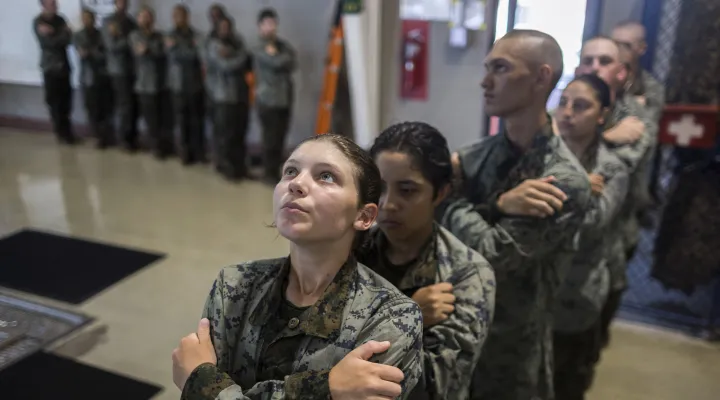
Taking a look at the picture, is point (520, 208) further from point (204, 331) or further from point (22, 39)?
point (22, 39)

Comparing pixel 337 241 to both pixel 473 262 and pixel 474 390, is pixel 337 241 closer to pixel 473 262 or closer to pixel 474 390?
pixel 473 262

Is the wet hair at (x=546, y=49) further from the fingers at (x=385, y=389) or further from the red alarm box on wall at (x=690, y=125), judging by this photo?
the red alarm box on wall at (x=690, y=125)

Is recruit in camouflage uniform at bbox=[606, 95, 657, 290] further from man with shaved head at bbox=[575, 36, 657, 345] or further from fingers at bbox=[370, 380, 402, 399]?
fingers at bbox=[370, 380, 402, 399]

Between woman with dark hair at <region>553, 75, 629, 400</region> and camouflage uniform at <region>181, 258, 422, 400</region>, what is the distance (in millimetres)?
1166

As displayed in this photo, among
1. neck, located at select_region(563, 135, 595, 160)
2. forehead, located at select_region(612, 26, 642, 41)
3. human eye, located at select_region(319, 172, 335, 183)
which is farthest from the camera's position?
forehead, located at select_region(612, 26, 642, 41)

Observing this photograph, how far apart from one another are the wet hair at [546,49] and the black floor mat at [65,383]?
2.19 m

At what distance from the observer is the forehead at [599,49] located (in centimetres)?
256

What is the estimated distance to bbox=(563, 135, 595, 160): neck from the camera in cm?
229

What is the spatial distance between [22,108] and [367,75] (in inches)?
204

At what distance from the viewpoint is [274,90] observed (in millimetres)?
5574

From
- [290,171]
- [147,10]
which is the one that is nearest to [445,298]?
[290,171]

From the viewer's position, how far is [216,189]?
5.81 meters

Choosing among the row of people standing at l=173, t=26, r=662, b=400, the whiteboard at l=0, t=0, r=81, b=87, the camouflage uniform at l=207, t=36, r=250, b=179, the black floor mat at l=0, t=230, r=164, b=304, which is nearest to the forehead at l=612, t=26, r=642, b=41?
A: the row of people standing at l=173, t=26, r=662, b=400

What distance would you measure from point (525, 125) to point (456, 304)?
0.60 metres
